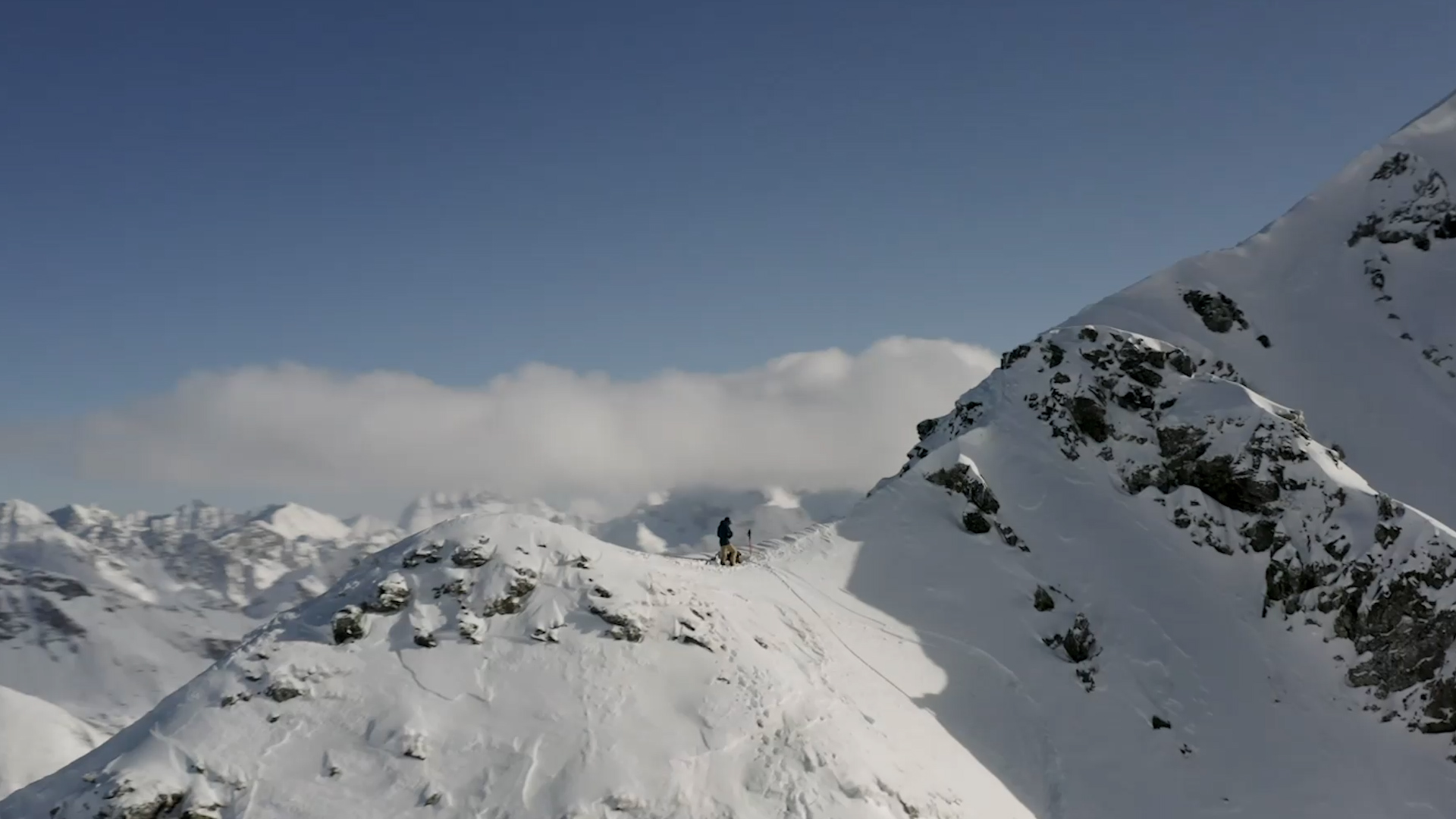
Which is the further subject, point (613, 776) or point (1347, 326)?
point (1347, 326)

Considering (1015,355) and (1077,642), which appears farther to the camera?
(1015,355)

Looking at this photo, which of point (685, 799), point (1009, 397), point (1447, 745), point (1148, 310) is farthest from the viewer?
point (1148, 310)

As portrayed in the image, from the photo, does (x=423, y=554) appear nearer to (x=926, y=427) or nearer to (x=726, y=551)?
(x=726, y=551)

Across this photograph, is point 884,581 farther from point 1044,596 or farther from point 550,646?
point 550,646

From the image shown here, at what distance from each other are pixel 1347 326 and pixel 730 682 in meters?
49.1

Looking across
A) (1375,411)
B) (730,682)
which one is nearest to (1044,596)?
(730,682)

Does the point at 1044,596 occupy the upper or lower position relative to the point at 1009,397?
→ lower

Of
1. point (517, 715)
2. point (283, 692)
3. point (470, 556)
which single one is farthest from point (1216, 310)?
point (283, 692)

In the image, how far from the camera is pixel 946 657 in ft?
105

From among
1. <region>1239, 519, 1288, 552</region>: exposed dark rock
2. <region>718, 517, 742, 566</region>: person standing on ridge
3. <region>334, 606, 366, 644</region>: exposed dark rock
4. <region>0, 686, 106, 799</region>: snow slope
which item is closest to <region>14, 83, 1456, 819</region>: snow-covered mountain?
<region>334, 606, 366, 644</region>: exposed dark rock

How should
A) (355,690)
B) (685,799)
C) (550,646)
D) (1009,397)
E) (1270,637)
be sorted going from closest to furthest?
(685,799) → (355,690) → (550,646) → (1270,637) → (1009,397)

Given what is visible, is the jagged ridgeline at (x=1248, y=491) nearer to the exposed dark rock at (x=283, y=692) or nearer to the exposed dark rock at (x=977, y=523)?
the exposed dark rock at (x=977, y=523)

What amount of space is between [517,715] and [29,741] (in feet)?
615

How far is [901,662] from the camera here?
30.7 meters
